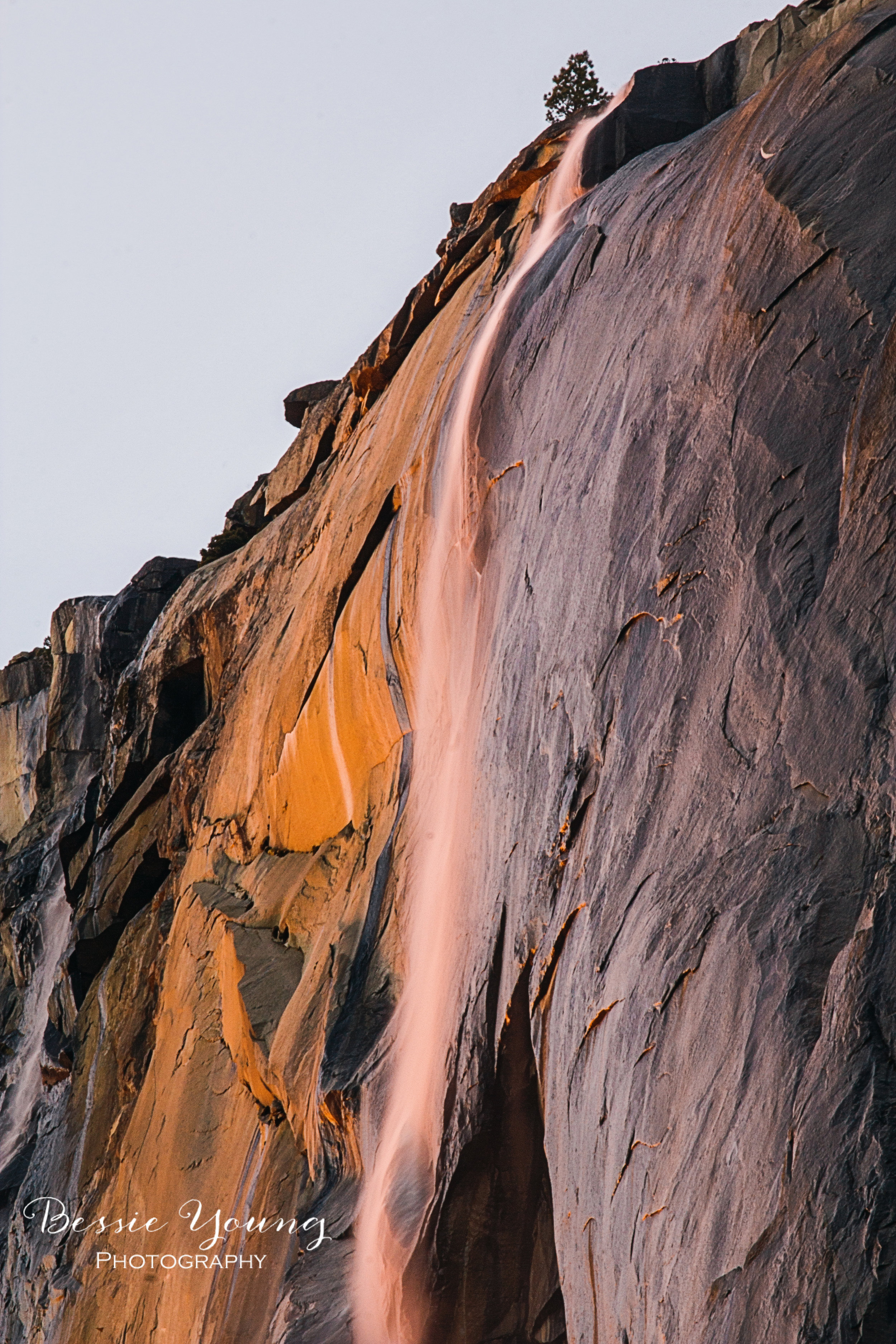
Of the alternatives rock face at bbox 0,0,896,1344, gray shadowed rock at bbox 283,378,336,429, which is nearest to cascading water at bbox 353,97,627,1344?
rock face at bbox 0,0,896,1344

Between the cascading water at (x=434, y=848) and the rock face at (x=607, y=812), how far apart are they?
166 millimetres

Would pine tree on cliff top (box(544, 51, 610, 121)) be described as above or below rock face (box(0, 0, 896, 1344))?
above

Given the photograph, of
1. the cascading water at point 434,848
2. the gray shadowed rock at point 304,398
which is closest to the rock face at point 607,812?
the cascading water at point 434,848

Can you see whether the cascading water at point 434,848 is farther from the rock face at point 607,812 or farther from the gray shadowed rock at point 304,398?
the gray shadowed rock at point 304,398

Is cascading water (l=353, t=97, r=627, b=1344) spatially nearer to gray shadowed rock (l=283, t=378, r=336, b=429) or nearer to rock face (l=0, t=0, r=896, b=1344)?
rock face (l=0, t=0, r=896, b=1344)

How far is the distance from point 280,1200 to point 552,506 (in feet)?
22.0

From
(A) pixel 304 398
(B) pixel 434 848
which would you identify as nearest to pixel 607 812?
(B) pixel 434 848

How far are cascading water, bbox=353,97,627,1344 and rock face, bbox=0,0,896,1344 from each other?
0.17 metres

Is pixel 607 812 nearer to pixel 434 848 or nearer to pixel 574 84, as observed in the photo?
pixel 434 848

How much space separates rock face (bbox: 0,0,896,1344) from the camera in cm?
520

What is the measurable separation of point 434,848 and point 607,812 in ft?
11.3

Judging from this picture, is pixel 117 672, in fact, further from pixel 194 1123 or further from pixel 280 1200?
pixel 280 1200

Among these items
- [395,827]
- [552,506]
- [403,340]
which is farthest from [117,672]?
[552,506]

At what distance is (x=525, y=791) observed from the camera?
27.5ft
